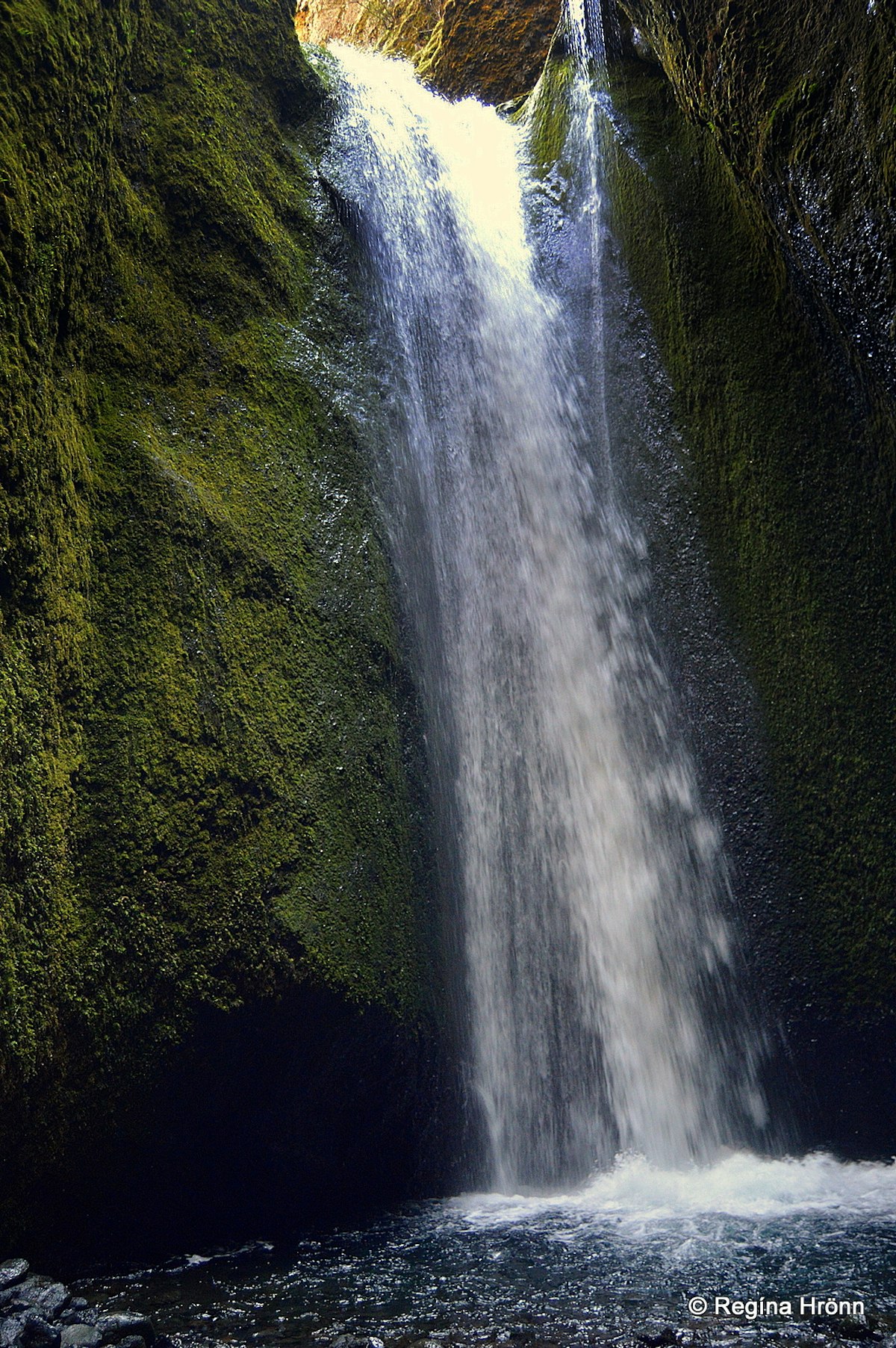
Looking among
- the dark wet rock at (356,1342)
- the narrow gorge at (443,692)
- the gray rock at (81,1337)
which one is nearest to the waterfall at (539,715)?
the narrow gorge at (443,692)

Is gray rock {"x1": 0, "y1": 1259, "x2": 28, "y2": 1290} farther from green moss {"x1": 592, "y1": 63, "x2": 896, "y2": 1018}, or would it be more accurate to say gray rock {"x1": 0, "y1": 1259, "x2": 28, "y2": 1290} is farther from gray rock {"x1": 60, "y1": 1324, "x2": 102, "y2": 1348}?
green moss {"x1": 592, "y1": 63, "x2": 896, "y2": 1018}

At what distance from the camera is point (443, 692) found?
482 centimetres

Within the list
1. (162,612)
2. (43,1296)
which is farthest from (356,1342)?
(162,612)

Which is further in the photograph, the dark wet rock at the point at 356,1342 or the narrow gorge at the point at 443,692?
the narrow gorge at the point at 443,692

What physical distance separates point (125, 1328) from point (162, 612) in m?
2.44

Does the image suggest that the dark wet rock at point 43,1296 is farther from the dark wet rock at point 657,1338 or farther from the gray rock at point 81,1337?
the dark wet rock at point 657,1338

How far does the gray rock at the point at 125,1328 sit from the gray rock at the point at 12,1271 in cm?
43

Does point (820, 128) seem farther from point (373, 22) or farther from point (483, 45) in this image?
point (373, 22)

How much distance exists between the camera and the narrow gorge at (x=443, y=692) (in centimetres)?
312

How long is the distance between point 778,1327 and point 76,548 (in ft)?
11.4

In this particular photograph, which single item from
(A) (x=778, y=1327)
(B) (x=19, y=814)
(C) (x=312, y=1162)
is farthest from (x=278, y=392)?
(A) (x=778, y=1327)

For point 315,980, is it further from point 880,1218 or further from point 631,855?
point 880,1218

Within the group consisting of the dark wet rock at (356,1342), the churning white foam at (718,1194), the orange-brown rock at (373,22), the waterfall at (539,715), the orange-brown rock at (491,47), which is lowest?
the churning white foam at (718,1194)

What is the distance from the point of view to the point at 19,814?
2.94 m
